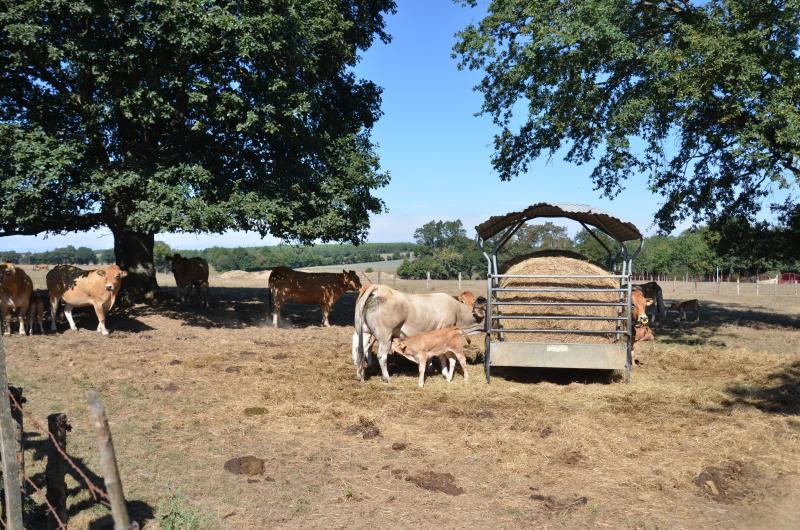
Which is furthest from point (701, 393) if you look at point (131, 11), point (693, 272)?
point (693, 272)

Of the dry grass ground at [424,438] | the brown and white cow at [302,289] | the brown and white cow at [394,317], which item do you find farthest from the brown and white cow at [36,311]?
the brown and white cow at [394,317]

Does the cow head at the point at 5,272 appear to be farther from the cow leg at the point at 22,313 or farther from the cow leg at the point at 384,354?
the cow leg at the point at 384,354

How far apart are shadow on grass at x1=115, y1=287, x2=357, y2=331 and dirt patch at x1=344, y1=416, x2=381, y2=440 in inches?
360

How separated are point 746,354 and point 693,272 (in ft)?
214

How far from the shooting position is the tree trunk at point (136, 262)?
694 inches

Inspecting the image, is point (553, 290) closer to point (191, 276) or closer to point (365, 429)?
point (365, 429)

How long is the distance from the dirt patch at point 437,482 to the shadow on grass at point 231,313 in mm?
10950

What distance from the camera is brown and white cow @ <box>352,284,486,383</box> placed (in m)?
10.2

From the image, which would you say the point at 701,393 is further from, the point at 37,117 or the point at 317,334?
the point at 37,117

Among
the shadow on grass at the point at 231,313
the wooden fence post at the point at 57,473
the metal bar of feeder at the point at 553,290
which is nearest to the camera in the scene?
the wooden fence post at the point at 57,473

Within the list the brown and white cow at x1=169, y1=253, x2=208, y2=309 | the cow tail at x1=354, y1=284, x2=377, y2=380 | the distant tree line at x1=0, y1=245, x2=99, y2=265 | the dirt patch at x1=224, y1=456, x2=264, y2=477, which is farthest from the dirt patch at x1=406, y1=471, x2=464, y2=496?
the distant tree line at x1=0, y1=245, x2=99, y2=265

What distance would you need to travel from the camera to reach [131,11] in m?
12.8

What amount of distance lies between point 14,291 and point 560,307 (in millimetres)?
11372

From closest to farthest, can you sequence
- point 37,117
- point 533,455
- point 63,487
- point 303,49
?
point 63,487, point 533,455, point 37,117, point 303,49
